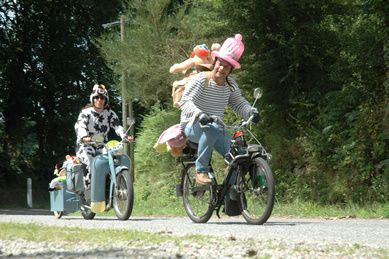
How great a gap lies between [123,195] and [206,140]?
2.11 metres

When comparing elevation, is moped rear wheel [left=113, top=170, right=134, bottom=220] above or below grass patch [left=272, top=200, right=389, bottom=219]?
above

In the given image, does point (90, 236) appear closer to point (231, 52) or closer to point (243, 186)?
point (243, 186)

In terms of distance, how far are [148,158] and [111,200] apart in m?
9.96

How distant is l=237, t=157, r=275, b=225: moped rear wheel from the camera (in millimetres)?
7781

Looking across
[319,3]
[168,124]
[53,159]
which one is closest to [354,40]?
[319,3]

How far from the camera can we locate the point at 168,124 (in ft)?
62.1

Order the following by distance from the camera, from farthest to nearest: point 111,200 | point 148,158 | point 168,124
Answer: point 148,158 < point 168,124 < point 111,200

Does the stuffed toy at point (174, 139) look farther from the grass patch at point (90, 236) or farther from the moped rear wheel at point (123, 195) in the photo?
the grass patch at point (90, 236)

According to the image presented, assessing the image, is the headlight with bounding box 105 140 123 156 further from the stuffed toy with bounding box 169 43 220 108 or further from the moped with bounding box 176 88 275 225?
the moped with bounding box 176 88 275 225

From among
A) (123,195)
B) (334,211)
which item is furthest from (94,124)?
(334,211)

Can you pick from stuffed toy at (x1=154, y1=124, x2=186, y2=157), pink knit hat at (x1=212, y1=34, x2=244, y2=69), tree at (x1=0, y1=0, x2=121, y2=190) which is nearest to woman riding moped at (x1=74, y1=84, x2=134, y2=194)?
stuffed toy at (x1=154, y1=124, x2=186, y2=157)

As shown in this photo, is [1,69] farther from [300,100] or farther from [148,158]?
[300,100]

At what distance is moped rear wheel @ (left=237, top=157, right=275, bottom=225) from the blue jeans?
0.44m

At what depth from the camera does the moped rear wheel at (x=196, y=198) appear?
28.1 ft
